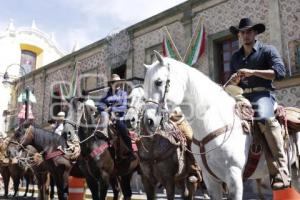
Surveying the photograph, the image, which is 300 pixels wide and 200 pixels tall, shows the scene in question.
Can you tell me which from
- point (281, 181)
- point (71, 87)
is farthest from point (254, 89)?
point (71, 87)

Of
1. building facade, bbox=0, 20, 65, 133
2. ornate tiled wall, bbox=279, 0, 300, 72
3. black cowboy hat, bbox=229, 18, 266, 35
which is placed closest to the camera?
black cowboy hat, bbox=229, 18, 266, 35

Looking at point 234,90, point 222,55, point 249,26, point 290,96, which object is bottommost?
point 234,90

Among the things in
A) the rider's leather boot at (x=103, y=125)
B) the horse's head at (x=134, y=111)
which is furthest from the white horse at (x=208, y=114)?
the rider's leather boot at (x=103, y=125)

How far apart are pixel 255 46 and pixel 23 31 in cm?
2650

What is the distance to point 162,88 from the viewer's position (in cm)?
362

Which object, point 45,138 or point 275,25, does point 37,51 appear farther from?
point 275,25

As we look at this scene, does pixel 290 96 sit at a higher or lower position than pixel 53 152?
higher

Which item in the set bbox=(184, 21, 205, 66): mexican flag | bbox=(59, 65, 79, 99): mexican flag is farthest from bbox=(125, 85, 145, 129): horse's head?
bbox=(59, 65, 79, 99): mexican flag

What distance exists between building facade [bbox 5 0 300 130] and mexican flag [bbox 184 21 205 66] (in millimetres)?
199

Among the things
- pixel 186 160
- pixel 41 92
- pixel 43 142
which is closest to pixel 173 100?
pixel 186 160

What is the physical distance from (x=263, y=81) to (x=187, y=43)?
10288mm

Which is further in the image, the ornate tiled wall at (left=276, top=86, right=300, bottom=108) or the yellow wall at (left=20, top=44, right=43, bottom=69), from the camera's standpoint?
the yellow wall at (left=20, top=44, right=43, bottom=69)

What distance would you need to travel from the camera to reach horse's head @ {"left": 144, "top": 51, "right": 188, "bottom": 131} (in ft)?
11.6

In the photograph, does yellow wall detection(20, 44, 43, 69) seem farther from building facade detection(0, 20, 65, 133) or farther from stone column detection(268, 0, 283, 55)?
stone column detection(268, 0, 283, 55)
